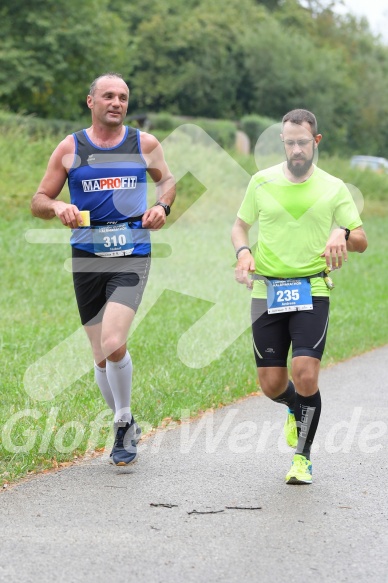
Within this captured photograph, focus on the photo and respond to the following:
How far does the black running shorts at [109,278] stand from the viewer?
249 inches

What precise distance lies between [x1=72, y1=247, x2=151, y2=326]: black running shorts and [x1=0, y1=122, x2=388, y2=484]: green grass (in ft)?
3.20

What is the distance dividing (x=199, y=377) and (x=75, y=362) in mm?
1126

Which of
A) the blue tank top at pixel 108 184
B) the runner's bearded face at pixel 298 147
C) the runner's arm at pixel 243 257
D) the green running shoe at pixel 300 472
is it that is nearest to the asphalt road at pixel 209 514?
the green running shoe at pixel 300 472

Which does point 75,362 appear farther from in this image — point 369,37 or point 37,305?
point 369,37

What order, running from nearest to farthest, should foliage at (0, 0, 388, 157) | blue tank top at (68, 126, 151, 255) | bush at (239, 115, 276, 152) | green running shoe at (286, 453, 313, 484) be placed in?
green running shoe at (286, 453, 313, 484) → blue tank top at (68, 126, 151, 255) → foliage at (0, 0, 388, 157) → bush at (239, 115, 276, 152)

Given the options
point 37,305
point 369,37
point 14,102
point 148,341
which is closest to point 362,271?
point 37,305

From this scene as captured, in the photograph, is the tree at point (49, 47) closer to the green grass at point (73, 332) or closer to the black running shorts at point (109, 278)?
the green grass at point (73, 332)

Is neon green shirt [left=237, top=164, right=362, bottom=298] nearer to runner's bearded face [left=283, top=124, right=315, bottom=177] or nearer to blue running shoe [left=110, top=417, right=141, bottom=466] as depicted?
runner's bearded face [left=283, top=124, right=315, bottom=177]

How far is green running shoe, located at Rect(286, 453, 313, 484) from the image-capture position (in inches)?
231

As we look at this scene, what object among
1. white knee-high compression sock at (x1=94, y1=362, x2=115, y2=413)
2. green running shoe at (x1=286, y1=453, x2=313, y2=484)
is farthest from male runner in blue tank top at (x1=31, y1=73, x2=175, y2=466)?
green running shoe at (x1=286, y1=453, x2=313, y2=484)

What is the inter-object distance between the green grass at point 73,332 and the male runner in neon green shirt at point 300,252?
5.04 ft

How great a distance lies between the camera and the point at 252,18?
191ft

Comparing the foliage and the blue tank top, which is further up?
the foliage

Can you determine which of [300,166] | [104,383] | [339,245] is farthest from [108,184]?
[339,245]
